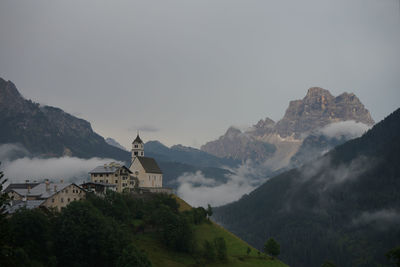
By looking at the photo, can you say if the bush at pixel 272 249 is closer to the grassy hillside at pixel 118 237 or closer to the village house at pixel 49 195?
the grassy hillside at pixel 118 237

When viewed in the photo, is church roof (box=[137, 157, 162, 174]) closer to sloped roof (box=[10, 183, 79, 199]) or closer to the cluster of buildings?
the cluster of buildings

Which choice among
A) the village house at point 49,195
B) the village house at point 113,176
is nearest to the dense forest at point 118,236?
the village house at point 49,195

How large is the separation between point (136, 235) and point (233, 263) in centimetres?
3745

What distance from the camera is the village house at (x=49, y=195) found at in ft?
400

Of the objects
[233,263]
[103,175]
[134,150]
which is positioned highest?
[134,150]

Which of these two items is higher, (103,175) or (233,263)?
(103,175)

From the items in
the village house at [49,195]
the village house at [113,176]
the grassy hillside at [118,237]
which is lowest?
the grassy hillside at [118,237]

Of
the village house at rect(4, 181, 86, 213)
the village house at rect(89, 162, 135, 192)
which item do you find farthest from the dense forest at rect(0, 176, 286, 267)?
the village house at rect(89, 162, 135, 192)

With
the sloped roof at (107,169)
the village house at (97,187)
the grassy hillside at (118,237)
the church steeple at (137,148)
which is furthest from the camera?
the church steeple at (137,148)

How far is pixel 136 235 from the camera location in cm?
13388

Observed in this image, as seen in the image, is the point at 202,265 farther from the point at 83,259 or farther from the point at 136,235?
the point at 83,259


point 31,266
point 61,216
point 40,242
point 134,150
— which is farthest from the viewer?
point 134,150

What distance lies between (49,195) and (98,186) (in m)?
25.5

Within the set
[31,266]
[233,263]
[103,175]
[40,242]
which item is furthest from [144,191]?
[31,266]
